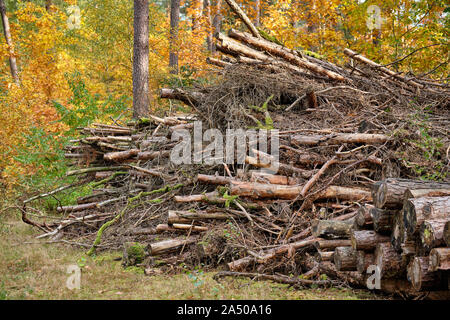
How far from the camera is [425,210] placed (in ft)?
11.3

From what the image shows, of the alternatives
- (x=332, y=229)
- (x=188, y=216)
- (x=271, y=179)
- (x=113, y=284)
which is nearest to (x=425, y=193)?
(x=332, y=229)

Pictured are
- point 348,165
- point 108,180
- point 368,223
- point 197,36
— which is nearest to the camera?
point 368,223

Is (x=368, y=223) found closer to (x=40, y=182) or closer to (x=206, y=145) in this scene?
(x=206, y=145)

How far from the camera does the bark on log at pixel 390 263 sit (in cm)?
380

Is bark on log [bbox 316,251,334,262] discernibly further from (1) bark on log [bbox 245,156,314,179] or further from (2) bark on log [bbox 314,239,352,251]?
(1) bark on log [bbox 245,156,314,179]

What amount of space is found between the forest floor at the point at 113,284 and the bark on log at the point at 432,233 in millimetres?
1034

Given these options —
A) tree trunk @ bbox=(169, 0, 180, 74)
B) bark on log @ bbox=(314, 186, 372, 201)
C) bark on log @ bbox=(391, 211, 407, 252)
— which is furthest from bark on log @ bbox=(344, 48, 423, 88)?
tree trunk @ bbox=(169, 0, 180, 74)

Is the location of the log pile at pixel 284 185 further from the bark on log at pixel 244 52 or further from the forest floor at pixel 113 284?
the forest floor at pixel 113 284

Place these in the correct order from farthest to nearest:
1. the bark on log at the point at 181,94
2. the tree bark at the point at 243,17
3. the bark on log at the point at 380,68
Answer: the bark on log at the point at 380,68 < the bark on log at the point at 181,94 < the tree bark at the point at 243,17

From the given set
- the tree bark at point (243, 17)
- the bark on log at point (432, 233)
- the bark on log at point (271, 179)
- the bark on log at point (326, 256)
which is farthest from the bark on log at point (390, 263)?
the tree bark at point (243, 17)

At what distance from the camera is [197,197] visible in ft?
20.2

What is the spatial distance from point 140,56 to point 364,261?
10.4 metres
